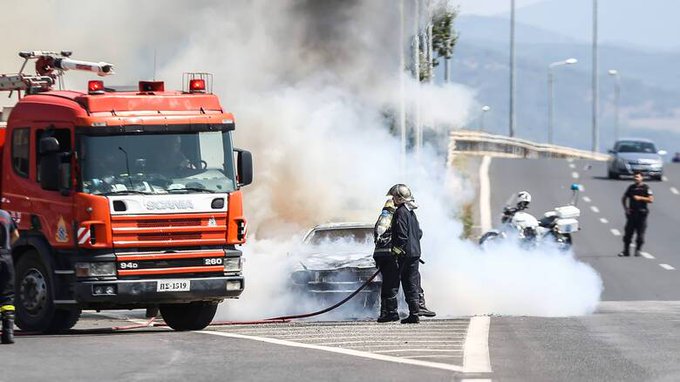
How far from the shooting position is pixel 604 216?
4566 cm

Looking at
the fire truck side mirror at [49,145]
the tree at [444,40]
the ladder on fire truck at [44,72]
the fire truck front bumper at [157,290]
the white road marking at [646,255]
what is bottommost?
the white road marking at [646,255]

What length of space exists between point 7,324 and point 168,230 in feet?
7.17

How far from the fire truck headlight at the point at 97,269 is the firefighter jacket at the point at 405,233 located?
12.3 feet

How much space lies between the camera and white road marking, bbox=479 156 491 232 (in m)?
42.2

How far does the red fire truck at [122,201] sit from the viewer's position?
1691cm

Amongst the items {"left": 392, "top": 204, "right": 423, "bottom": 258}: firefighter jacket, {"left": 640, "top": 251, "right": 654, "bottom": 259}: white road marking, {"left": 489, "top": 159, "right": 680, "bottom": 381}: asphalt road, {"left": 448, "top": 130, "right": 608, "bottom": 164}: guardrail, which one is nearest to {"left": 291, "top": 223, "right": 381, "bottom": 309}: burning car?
{"left": 392, "top": 204, "right": 423, "bottom": 258}: firefighter jacket

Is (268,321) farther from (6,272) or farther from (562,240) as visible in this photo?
(562,240)

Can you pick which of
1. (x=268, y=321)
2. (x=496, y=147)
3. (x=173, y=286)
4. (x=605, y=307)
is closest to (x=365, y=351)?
(x=173, y=286)

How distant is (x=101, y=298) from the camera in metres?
16.8

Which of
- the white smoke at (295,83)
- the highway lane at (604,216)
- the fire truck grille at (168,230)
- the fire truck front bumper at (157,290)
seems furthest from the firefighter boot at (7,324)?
the highway lane at (604,216)

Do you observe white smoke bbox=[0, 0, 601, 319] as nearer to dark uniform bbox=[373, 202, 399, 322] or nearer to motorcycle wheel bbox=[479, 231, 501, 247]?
motorcycle wheel bbox=[479, 231, 501, 247]

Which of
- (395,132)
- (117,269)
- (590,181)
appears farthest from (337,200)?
(590,181)

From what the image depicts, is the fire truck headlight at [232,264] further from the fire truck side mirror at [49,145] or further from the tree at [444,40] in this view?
the tree at [444,40]

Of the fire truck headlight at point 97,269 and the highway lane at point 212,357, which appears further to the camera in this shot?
the fire truck headlight at point 97,269
